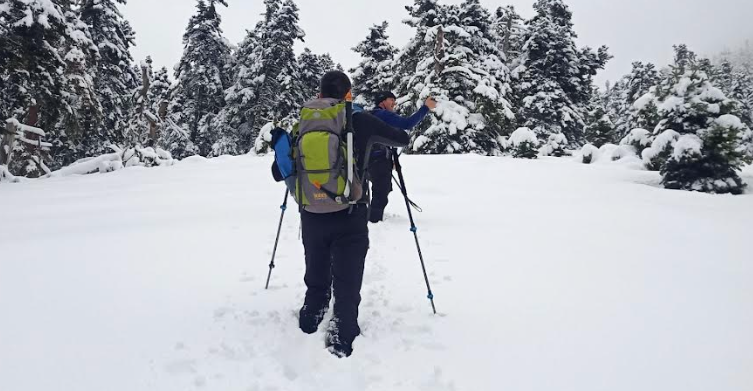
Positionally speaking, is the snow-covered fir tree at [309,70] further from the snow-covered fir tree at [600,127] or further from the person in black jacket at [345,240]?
the person in black jacket at [345,240]

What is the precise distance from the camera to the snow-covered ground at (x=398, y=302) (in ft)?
9.71

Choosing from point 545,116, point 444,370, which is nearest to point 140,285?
point 444,370

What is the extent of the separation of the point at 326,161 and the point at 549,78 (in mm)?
30509

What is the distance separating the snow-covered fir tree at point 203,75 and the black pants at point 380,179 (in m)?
29.1

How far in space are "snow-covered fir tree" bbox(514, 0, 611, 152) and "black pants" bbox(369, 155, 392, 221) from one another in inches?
987

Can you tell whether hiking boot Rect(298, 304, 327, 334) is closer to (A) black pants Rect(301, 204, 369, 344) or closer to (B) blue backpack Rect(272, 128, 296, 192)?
(A) black pants Rect(301, 204, 369, 344)

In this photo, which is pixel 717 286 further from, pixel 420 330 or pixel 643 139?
pixel 643 139

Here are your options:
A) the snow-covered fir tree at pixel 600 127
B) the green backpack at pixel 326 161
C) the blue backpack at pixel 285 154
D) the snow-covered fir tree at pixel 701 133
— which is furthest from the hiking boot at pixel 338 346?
the snow-covered fir tree at pixel 600 127

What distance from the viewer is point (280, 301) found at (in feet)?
13.7

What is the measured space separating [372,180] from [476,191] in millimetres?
4764

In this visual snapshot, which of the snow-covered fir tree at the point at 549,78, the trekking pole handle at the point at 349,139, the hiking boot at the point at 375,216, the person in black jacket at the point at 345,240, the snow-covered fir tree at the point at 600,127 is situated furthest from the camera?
the snow-covered fir tree at the point at 600,127

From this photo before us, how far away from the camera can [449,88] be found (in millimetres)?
22672

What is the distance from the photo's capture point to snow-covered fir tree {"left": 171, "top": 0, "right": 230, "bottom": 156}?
104 ft

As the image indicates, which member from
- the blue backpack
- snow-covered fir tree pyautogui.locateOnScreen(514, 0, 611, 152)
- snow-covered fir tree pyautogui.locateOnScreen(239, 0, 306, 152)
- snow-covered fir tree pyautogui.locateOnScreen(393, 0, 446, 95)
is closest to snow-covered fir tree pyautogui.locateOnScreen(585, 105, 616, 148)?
snow-covered fir tree pyautogui.locateOnScreen(514, 0, 611, 152)
